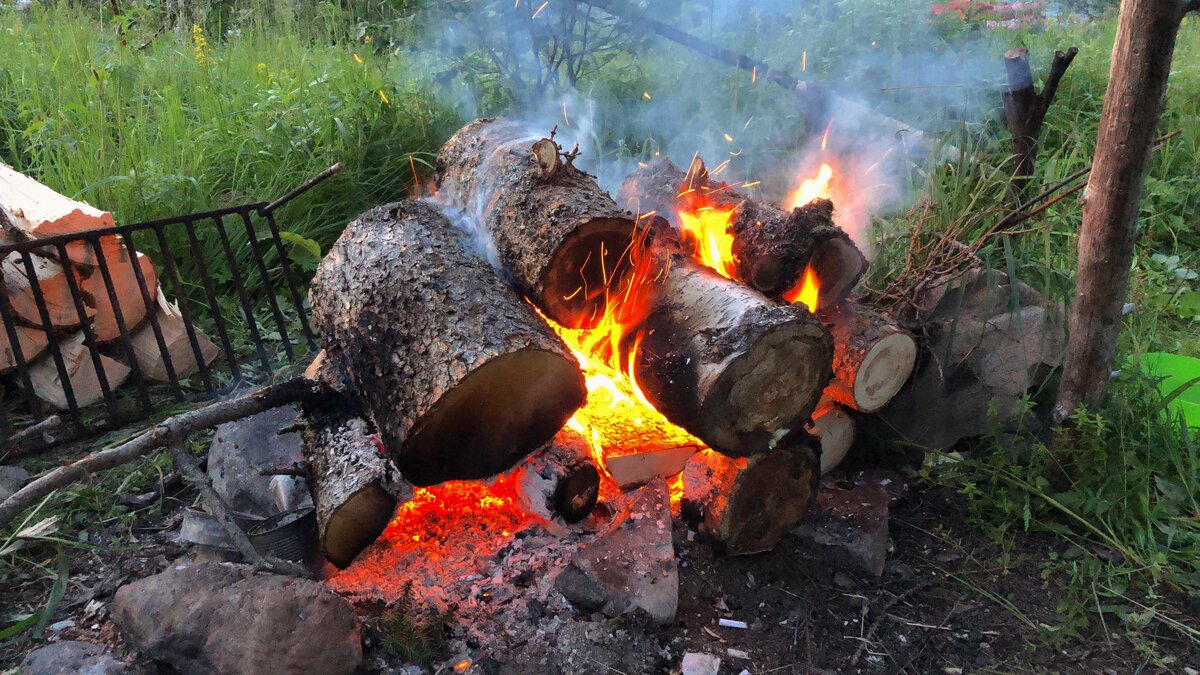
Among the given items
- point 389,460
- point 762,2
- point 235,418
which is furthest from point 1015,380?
point 762,2

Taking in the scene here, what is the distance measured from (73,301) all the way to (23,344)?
336mm

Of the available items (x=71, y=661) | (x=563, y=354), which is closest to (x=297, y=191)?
(x=563, y=354)

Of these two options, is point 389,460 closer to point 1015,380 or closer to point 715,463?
point 715,463

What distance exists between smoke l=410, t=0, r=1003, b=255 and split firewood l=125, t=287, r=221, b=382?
215 cm

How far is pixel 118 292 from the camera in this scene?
3.65 m

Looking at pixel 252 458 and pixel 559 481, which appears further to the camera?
pixel 252 458

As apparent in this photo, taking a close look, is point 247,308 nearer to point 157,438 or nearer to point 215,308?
point 215,308

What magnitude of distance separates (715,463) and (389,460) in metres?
1.08

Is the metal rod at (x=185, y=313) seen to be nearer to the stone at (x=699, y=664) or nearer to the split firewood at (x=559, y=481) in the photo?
the split firewood at (x=559, y=481)

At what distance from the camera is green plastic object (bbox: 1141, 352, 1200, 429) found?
3051mm

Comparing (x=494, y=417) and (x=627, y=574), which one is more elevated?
(x=494, y=417)

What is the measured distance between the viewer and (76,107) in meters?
4.89

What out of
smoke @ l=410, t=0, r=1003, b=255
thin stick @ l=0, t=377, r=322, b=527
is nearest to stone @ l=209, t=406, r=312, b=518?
thin stick @ l=0, t=377, r=322, b=527

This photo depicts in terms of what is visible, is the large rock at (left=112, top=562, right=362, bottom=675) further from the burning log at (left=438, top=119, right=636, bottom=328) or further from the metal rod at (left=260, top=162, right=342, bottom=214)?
the metal rod at (left=260, top=162, right=342, bottom=214)
